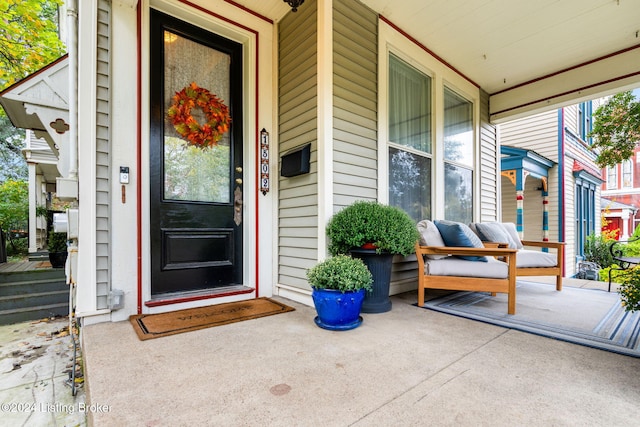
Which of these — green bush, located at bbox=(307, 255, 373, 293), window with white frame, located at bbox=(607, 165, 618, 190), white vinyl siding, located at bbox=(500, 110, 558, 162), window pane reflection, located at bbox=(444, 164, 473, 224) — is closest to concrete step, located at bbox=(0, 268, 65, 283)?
green bush, located at bbox=(307, 255, 373, 293)

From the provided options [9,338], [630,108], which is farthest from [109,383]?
[630,108]

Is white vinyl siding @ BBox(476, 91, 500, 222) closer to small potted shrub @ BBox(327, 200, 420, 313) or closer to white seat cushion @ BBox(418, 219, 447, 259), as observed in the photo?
white seat cushion @ BBox(418, 219, 447, 259)

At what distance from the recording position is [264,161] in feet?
10.9

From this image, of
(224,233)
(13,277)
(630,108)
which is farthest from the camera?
(630,108)

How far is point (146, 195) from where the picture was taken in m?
2.64

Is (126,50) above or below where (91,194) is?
above

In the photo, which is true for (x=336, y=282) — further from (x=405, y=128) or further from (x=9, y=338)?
(x=9, y=338)

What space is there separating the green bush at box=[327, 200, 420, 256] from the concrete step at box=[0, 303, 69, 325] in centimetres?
303

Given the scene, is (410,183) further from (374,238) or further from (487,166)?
(487,166)

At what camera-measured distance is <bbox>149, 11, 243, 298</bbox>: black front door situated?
2756mm

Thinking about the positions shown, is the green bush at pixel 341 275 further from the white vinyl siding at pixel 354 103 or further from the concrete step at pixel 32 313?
the concrete step at pixel 32 313

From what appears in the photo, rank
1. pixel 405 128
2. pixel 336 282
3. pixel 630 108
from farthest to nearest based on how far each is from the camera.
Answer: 1. pixel 630 108
2. pixel 405 128
3. pixel 336 282

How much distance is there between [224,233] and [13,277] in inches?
100

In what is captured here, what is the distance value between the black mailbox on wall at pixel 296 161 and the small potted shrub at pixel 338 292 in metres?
1.02
